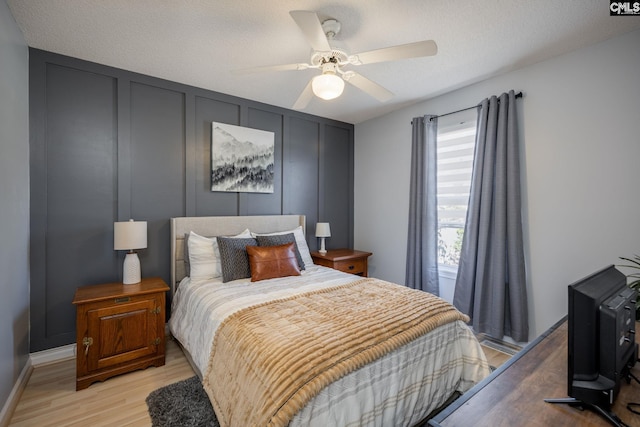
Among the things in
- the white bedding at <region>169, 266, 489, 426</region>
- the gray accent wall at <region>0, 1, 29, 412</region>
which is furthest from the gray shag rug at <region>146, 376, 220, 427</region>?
the gray accent wall at <region>0, 1, 29, 412</region>

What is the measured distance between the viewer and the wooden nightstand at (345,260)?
3.59 m

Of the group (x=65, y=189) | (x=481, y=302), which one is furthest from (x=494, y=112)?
(x=65, y=189)

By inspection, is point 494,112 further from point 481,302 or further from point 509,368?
point 509,368

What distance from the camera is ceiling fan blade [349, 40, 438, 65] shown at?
1.64m

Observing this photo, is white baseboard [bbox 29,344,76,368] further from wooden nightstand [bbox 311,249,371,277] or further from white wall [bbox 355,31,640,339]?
white wall [bbox 355,31,640,339]

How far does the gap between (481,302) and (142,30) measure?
3756 millimetres

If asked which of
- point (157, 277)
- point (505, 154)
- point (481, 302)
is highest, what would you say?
point (505, 154)

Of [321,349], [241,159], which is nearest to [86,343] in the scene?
[321,349]

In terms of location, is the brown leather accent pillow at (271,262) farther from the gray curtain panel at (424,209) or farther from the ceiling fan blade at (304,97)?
the gray curtain panel at (424,209)

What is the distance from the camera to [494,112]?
279cm

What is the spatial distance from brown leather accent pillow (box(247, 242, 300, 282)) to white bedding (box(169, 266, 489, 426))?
9cm

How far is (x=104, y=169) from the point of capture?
2674 mm

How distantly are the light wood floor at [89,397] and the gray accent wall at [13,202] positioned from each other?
0.17 m

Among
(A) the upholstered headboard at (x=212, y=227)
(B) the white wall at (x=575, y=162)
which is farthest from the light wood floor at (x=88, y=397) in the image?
(B) the white wall at (x=575, y=162)
